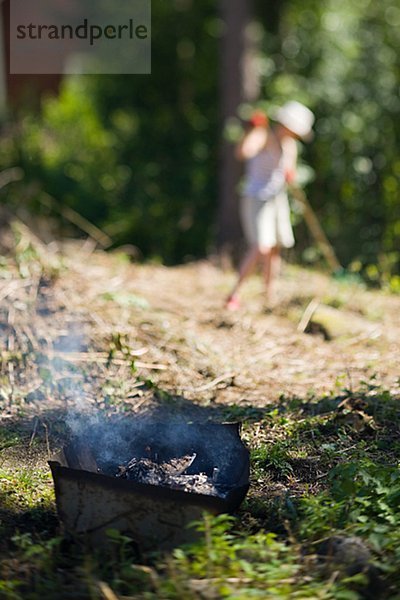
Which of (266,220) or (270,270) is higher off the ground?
(266,220)

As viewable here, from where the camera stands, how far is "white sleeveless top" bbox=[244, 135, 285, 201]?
8.15 meters

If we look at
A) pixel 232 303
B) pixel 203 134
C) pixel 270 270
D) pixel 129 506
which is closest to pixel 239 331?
pixel 232 303

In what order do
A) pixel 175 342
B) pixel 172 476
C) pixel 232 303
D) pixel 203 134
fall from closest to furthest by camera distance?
1. pixel 172 476
2. pixel 175 342
3. pixel 232 303
4. pixel 203 134

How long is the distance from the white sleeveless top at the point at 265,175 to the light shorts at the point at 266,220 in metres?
0.07

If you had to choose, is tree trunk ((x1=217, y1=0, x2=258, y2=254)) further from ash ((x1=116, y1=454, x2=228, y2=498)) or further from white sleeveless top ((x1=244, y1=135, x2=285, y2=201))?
ash ((x1=116, y1=454, x2=228, y2=498))

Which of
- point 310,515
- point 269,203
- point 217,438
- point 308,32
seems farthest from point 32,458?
point 308,32

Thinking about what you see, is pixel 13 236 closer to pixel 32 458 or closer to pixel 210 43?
pixel 32 458

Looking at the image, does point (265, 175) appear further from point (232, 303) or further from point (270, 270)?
point (232, 303)

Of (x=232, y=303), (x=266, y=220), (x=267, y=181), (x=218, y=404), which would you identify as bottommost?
(x=218, y=404)

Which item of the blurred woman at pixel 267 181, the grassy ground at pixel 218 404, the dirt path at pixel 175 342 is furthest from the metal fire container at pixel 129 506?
the blurred woman at pixel 267 181

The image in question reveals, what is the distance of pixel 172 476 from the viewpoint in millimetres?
4301

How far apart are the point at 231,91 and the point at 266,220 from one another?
3.84 meters

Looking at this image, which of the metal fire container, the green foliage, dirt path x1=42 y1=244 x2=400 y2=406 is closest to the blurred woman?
dirt path x1=42 y1=244 x2=400 y2=406

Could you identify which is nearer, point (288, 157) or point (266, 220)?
point (266, 220)
